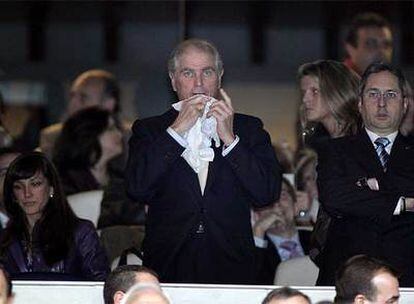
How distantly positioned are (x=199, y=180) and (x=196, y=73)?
1.97 ft

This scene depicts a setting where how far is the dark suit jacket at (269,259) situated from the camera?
10.6 m

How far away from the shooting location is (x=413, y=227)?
31.8 ft

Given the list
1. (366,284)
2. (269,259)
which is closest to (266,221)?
(269,259)

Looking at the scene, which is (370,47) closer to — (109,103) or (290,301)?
(109,103)

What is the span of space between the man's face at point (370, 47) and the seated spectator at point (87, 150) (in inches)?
75.6

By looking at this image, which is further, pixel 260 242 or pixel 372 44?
pixel 372 44

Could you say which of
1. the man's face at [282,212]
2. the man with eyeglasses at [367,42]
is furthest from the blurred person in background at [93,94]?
the man's face at [282,212]

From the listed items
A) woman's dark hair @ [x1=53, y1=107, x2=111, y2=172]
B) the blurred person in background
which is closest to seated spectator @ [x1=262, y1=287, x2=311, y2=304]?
woman's dark hair @ [x1=53, y1=107, x2=111, y2=172]

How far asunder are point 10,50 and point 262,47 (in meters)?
2.31

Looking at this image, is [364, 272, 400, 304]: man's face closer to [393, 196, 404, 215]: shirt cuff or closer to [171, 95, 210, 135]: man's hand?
[393, 196, 404, 215]: shirt cuff

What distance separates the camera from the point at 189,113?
30.9 feet

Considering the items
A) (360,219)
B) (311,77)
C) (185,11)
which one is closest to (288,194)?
(311,77)

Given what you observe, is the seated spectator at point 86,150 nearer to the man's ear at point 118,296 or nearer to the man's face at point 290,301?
the man's ear at point 118,296

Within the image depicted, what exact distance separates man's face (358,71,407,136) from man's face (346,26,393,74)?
310cm
